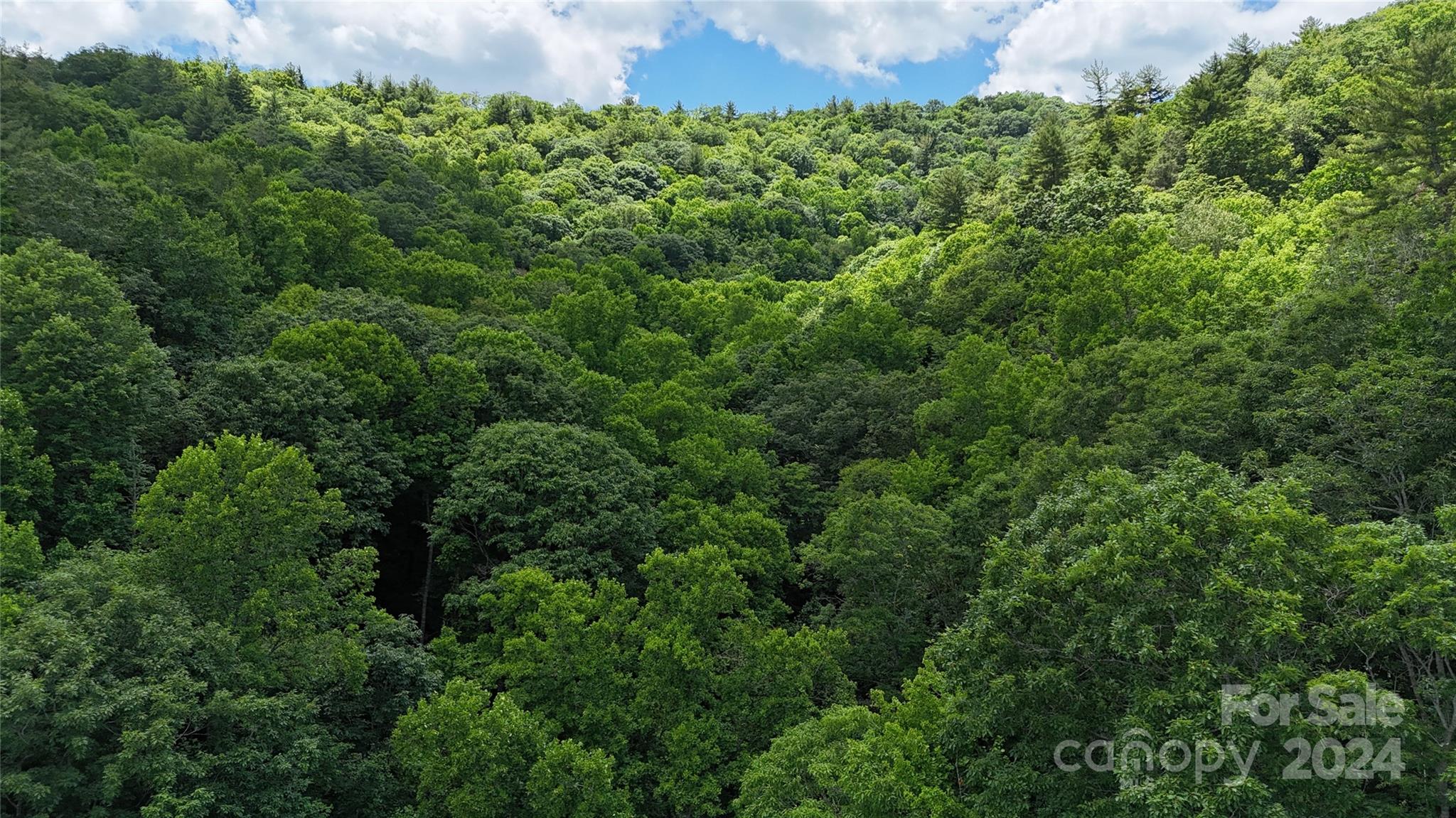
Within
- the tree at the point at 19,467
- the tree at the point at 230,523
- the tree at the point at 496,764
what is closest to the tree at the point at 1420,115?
the tree at the point at 496,764

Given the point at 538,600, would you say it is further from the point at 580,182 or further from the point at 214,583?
the point at 580,182

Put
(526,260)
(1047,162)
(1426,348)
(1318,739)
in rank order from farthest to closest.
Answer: (526,260)
(1047,162)
(1426,348)
(1318,739)

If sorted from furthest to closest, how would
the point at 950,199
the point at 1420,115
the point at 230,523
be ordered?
1. the point at 950,199
2. the point at 1420,115
3. the point at 230,523

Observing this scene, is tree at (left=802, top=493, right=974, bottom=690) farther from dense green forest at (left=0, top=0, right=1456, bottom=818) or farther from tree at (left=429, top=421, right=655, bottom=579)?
tree at (left=429, top=421, right=655, bottom=579)

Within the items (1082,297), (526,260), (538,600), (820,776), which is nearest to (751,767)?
(820,776)

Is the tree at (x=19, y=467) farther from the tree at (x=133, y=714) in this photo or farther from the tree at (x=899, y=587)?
the tree at (x=899, y=587)

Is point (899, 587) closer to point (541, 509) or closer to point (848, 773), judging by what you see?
point (848, 773)

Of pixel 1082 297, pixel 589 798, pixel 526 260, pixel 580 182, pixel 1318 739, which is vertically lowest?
pixel 589 798

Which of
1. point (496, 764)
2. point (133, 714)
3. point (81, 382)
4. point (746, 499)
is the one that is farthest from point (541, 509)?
point (81, 382)
